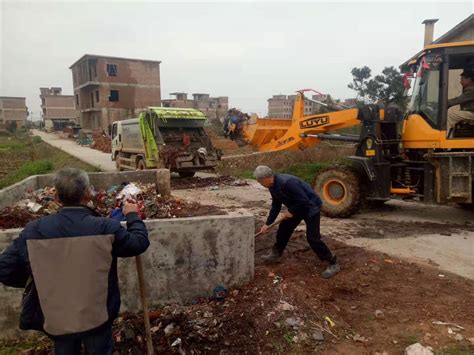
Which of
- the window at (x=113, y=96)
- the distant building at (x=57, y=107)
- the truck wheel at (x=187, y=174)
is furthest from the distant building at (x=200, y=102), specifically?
the truck wheel at (x=187, y=174)

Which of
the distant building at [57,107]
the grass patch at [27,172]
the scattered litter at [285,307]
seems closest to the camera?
the scattered litter at [285,307]

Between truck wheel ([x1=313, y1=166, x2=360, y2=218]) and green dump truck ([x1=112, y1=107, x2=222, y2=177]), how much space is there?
16.0 ft

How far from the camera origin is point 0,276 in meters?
2.22

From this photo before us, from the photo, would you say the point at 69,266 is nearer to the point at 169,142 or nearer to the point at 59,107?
the point at 169,142

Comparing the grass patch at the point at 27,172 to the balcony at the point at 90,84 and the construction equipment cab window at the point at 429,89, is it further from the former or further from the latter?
the balcony at the point at 90,84

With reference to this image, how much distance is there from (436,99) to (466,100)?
46 centimetres

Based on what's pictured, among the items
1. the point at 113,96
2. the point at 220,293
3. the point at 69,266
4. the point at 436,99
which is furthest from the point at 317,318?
the point at 113,96

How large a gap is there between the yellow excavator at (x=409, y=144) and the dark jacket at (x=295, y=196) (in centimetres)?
294

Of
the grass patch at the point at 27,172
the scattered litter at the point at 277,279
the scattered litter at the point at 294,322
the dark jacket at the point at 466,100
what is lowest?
the scattered litter at the point at 294,322

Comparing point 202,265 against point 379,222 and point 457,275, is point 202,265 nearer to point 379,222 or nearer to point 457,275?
point 457,275

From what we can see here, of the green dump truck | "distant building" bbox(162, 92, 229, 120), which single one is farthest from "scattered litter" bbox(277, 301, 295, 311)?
"distant building" bbox(162, 92, 229, 120)

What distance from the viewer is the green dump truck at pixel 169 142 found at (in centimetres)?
1116

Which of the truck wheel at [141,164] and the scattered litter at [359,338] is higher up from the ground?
the truck wheel at [141,164]

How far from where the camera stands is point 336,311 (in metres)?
3.62
